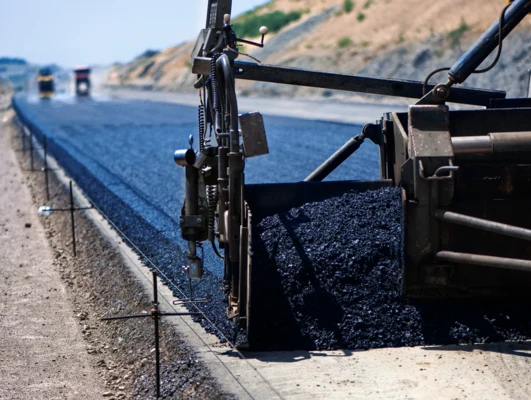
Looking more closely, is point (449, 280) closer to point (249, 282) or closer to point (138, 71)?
point (249, 282)

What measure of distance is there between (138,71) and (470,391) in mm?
106632

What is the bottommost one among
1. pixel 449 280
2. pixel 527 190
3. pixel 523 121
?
pixel 449 280

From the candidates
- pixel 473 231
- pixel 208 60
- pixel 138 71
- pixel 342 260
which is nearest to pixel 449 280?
pixel 473 231

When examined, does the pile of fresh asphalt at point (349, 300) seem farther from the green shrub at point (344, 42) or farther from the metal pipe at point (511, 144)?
the green shrub at point (344, 42)

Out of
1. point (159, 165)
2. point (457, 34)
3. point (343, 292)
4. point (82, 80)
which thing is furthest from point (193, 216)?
point (82, 80)

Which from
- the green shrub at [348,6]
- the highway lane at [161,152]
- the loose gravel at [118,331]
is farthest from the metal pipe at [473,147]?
the green shrub at [348,6]

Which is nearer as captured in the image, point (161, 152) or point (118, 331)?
point (118, 331)

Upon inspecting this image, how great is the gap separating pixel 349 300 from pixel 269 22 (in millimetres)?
75232

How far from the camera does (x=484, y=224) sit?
610 cm

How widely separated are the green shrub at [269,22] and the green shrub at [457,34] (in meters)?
35.4

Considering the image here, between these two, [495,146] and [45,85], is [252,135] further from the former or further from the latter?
[45,85]

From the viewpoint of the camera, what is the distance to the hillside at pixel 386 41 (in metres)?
36.0

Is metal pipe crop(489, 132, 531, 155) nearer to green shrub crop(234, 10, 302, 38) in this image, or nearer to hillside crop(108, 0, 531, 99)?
hillside crop(108, 0, 531, 99)

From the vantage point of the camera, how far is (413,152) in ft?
21.5
